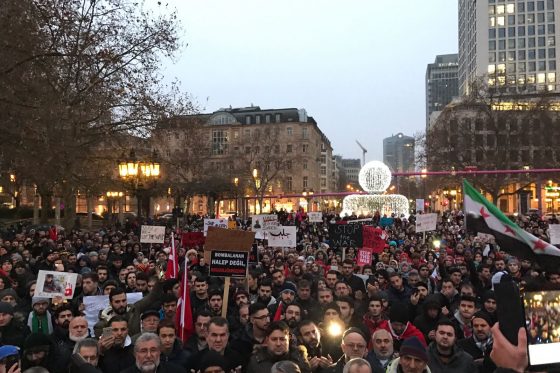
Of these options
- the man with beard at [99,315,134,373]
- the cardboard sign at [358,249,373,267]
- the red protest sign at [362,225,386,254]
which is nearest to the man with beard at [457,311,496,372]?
the man with beard at [99,315,134,373]

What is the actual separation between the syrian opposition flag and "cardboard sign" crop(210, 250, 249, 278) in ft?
13.4

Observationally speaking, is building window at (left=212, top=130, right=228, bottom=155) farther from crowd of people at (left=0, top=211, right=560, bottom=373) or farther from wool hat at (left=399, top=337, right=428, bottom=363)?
wool hat at (left=399, top=337, right=428, bottom=363)

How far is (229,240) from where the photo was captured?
775 centimetres

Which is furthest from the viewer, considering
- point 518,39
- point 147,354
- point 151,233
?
point 518,39

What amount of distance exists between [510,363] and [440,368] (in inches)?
118

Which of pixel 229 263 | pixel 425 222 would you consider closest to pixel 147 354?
pixel 229 263

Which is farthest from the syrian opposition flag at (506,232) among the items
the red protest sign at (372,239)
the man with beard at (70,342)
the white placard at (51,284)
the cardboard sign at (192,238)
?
the cardboard sign at (192,238)

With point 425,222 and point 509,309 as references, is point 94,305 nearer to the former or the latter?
point 509,309

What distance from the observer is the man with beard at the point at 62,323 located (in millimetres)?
6723

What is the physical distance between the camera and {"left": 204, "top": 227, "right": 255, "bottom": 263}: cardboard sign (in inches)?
300

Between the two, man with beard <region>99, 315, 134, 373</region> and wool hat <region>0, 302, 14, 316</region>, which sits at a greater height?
wool hat <region>0, 302, 14, 316</region>

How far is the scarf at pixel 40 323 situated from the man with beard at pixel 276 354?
10.8 ft

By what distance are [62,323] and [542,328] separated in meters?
6.05

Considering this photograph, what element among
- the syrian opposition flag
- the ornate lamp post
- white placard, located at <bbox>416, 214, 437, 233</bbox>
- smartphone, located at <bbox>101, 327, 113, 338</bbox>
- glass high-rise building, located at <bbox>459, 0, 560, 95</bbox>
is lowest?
smartphone, located at <bbox>101, 327, 113, 338</bbox>
